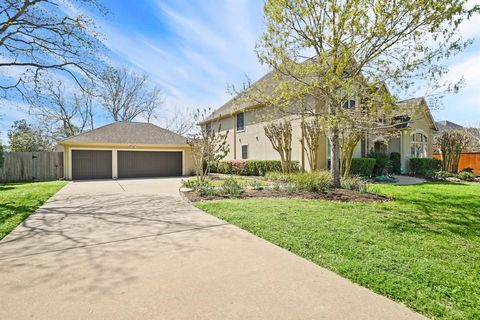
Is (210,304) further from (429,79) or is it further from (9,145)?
(9,145)

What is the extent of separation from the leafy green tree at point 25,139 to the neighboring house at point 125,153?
13839 mm

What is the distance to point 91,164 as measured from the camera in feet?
57.7

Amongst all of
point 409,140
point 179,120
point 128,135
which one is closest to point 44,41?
point 128,135

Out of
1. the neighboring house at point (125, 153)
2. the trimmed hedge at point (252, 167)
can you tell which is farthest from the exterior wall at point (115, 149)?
the trimmed hedge at point (252, 167)

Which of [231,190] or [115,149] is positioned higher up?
[115,149]

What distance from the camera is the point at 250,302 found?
2475 millimetres

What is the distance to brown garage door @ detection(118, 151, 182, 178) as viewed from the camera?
18575 millimetres

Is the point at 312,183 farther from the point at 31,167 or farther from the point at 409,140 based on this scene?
the point at 31,167

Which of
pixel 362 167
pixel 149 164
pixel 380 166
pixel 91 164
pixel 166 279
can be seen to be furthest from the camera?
pixel 149 164

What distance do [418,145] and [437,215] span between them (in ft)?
58.5

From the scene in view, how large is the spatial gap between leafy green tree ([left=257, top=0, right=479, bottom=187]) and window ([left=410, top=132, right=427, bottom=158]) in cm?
1463

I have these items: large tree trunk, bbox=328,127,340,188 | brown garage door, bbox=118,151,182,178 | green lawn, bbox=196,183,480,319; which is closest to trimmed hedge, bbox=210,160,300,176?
brown garage door, bbox=118,151,182,178

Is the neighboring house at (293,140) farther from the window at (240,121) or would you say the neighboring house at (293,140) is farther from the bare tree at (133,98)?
the bare tree at (133,98)

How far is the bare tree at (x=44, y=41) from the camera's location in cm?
1027
